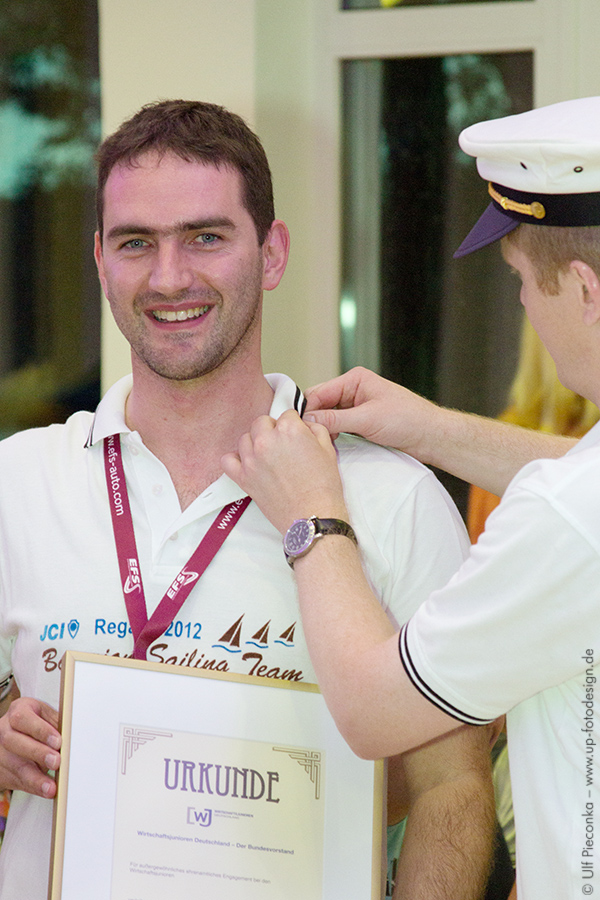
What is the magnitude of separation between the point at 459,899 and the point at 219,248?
3.16 feet

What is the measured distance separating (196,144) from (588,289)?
27.1 inches

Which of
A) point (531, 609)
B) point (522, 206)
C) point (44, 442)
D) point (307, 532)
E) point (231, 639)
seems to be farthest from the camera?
point (44, 442)

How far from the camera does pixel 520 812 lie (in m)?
1.17

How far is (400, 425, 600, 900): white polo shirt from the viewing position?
1025mm

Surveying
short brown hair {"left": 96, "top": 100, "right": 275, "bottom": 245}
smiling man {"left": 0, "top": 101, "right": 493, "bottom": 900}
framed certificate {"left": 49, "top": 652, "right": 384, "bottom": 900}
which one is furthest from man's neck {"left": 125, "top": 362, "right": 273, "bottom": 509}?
framed certificate {"left": 49, "top": 652, "right": 384, "bottom": 900}

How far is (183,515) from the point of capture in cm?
149

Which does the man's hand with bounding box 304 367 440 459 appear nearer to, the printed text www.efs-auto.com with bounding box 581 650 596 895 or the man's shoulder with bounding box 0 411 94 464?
the man's shoulder with bounding box 0 411 94 464

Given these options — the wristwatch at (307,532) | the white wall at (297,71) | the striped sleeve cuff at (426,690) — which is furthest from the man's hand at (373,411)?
the white wall at (297,71)

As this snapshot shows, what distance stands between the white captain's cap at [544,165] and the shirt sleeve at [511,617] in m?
0.32

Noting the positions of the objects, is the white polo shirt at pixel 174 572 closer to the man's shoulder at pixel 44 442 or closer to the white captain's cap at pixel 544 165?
the man's shoulder at pixel 44 442

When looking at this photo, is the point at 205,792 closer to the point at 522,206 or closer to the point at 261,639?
the point at 261,639

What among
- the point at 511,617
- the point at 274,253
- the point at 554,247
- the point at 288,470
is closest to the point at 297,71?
the point at 274,253

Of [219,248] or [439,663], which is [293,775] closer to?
[439,663]

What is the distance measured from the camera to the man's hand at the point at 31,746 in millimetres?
1321
